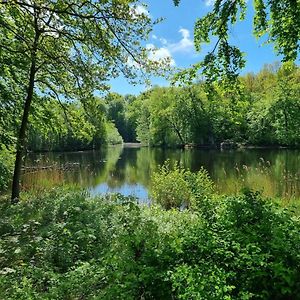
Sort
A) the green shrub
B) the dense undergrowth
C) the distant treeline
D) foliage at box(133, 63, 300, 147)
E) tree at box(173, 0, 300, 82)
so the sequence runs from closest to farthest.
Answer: the dense undergrowth
tree at box(173, 0, 300, 82)
the green shrub
the distant treeline
foliage at box(133, 63, 300, 147)

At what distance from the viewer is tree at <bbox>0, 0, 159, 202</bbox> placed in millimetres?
7578

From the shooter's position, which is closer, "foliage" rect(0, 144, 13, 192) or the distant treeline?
"foliage" rect(0, 144, 13, 192)

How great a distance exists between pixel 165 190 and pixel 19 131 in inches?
214

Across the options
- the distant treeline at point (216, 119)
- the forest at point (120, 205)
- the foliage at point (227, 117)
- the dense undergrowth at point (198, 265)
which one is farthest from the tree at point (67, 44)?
the foliage at point (227, 117)

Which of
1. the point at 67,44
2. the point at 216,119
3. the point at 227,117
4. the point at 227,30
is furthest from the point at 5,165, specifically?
the point at 216,119

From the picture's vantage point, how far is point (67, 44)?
970 cm

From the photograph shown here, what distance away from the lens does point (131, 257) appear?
11.5 ft

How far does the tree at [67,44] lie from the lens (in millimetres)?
7578

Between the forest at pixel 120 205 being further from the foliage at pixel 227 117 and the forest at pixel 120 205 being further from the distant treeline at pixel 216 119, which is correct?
the foliage at pixel 227 117

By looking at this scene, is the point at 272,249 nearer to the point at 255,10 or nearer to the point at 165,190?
the point at 255,10

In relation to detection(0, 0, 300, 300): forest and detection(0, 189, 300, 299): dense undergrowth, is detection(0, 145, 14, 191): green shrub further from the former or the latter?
detection(0, 189, 300, 299): dense undergrowth

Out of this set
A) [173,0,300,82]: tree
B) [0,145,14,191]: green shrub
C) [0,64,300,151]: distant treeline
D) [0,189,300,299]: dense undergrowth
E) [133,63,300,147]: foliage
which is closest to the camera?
[0,189,300,299]: dense undergrowth

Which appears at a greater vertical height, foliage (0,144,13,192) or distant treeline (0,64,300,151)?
distant treeline (0,64,300,151)

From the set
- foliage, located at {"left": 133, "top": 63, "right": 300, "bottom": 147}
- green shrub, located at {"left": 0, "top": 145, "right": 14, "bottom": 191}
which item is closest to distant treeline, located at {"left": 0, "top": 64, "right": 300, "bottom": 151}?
foliage, located at {"left": 133, "top": 63, "right": 300, "bottom": 147}
